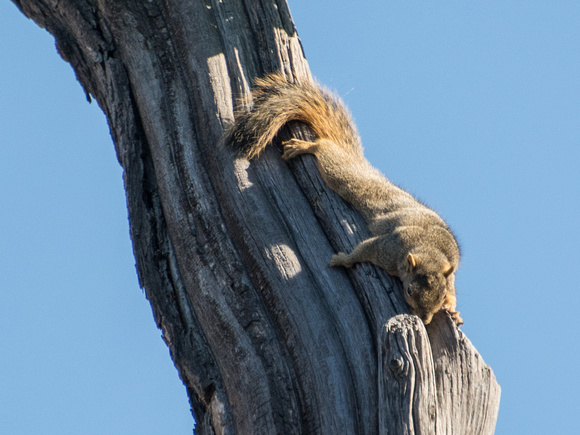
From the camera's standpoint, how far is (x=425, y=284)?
3707 mm

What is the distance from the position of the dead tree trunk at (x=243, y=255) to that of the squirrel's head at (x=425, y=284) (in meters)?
0.10

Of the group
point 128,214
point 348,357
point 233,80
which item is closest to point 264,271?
point 348,357

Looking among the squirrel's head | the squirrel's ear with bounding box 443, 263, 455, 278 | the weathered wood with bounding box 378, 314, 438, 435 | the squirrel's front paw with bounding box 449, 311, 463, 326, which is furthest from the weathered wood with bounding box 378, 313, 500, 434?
the squirrel's ear with bounding box 443, 263, 455, 278

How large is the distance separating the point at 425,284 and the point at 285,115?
4.86 feet

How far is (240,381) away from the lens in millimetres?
3287

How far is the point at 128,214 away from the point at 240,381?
1.38m

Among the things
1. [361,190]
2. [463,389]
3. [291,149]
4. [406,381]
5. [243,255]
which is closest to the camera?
[406,381]

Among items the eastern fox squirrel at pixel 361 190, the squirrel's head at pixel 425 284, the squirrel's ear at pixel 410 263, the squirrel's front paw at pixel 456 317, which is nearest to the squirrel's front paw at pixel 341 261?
the eastern fox squirrel at pixel 361 190

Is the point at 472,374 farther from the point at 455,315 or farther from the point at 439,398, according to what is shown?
the point at 455,315

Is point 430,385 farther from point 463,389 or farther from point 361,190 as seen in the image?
point 361,190

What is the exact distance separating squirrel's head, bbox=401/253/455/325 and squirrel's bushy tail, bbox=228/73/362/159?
118 centimetres

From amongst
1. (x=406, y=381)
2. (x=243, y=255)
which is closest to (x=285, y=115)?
(x=243, y=255)

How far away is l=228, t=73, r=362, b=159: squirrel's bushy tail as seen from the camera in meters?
4.02

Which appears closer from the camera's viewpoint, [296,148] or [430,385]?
[430,385]
